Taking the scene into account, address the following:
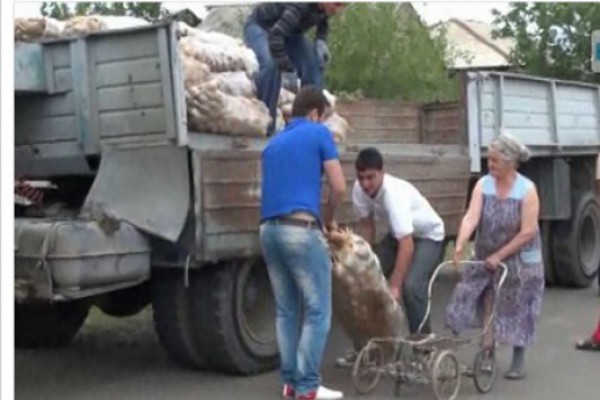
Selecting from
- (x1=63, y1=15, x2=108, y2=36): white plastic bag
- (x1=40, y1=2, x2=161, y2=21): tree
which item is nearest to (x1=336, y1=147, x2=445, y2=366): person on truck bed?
(x1=63, y1=15, x2=108, y2=36): white plastic bag

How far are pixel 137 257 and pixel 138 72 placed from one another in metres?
1.04

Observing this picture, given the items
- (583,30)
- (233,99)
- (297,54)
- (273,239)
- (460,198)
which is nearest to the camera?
(273,239)

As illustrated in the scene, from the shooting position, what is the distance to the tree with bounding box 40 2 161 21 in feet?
30.7

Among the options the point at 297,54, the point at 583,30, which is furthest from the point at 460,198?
the point at 583,30

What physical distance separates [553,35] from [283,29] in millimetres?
16630

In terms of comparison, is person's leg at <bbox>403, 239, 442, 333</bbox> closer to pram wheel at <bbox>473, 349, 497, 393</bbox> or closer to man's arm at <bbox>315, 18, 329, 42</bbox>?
pram wheel at <bbox>473, 349, 497, 393</bbox>

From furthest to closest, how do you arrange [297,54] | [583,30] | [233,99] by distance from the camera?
[583,30], [297,54], [233,99]

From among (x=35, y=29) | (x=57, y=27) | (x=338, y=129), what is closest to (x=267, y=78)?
(x=338, y=129)

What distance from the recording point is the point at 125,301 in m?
8.59

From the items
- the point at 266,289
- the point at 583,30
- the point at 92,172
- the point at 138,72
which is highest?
the point at 583,30

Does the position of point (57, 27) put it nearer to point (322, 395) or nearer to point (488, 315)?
point (322, 395)

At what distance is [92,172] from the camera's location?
771 centimetres

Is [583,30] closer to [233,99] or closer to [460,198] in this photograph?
[460,198]

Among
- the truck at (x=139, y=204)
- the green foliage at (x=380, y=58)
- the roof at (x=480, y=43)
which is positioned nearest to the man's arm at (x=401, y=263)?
the truck at (x=139, y=204)
